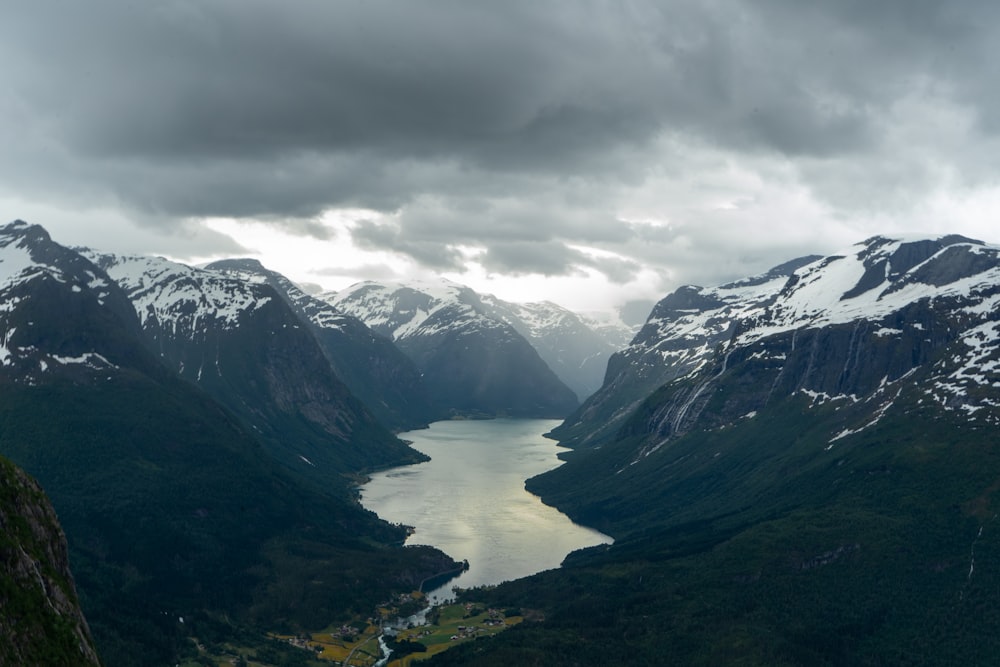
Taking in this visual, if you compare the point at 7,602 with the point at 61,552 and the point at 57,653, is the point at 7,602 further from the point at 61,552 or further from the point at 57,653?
the point at 61,552

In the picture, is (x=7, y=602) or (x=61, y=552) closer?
(x=7, y=602)

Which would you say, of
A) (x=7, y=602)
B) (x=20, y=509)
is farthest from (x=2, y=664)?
Result: (x=20, y=509)

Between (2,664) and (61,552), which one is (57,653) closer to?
(2,664)

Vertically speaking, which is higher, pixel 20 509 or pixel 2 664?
pixel 20 509

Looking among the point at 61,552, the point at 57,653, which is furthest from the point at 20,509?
the point at 57,653

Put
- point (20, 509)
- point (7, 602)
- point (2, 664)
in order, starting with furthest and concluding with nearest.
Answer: point (20, 509), point (7, 602), point (2, 664)

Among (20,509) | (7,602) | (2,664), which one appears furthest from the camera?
(20,509)
